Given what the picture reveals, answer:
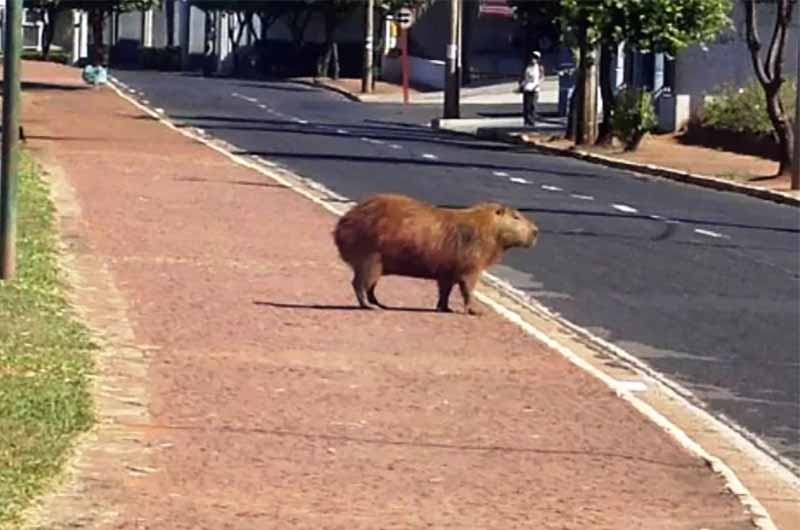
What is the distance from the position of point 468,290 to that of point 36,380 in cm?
484

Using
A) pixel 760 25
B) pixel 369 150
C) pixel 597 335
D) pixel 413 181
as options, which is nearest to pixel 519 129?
pixel 760 25

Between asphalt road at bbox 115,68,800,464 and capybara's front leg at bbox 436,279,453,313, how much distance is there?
114cm

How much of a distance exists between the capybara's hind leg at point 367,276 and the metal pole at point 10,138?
2.20 m

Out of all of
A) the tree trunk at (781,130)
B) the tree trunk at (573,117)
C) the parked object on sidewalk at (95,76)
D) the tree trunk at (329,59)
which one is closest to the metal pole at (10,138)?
the tree trunk at (781,130)

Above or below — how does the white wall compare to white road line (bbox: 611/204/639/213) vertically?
above

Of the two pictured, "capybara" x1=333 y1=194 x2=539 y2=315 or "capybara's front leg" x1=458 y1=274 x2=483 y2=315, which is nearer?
"capybara" x1=333 y1=194 x2=539 y2=315

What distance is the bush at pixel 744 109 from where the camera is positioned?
40625 millimetres

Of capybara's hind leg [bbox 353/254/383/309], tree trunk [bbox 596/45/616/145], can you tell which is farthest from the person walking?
capybara's hind leg [bbox 353/254/383/309]

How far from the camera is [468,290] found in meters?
14.7

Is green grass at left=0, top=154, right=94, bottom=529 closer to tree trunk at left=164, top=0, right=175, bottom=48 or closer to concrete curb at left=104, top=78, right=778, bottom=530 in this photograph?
concrete curb at left=104, top=78, right=778, bottom=530

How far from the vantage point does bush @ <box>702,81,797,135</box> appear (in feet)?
133

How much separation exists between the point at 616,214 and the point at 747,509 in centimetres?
1663

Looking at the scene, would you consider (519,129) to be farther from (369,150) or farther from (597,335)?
(597,335)

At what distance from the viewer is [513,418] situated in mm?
10844
